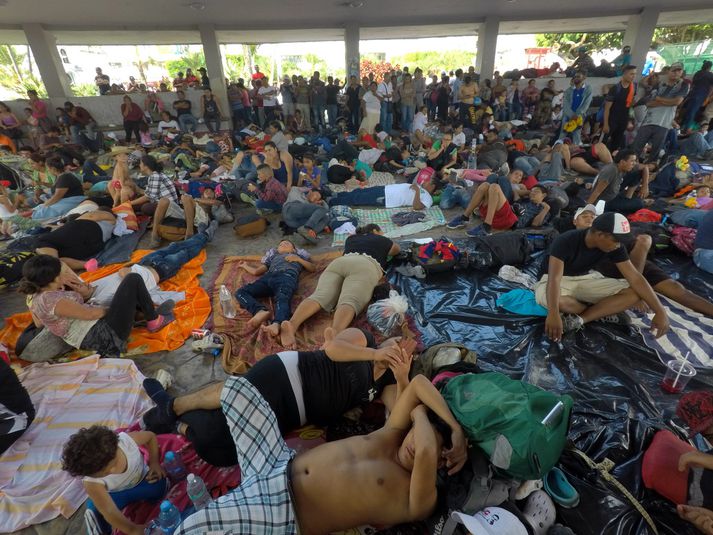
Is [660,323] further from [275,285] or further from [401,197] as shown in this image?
[401,197]

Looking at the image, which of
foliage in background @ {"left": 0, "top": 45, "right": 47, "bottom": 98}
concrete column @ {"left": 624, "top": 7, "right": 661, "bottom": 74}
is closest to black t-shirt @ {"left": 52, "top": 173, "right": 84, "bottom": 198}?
foliage in background @ {"left": 0, "top": 45, "right": 47, "bottom": 98}

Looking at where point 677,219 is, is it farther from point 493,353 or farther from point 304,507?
point 304,507

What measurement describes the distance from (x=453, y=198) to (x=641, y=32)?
40.6 feet

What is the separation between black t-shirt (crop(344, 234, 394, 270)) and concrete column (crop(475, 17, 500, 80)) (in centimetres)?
1267

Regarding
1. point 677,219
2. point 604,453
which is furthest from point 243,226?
point 677,219

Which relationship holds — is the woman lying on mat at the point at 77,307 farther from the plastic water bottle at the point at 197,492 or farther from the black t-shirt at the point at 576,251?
the black t-shirt at the point at 576,251

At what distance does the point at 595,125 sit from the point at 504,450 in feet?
37.9

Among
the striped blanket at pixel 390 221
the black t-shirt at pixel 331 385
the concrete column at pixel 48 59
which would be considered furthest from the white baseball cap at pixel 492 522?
the concrete column at pixel 48 59

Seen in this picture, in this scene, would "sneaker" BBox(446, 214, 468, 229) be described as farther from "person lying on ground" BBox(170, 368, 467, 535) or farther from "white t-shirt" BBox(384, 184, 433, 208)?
"person lying on ground" BBox(170, 368, 467, 535)

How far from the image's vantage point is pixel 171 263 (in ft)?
15.3

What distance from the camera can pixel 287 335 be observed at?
3.43m

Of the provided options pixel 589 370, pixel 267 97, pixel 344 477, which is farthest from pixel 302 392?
Result: pixel 267 97

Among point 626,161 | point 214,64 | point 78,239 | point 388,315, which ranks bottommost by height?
point 388,315

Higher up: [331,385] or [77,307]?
[77,307]
